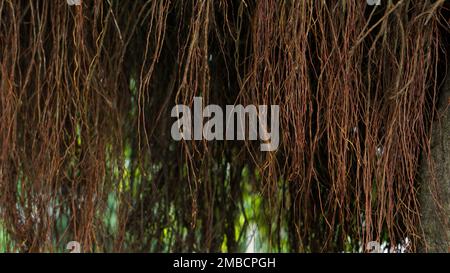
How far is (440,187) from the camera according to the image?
1.17 metres

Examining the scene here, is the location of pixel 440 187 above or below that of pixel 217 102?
below
